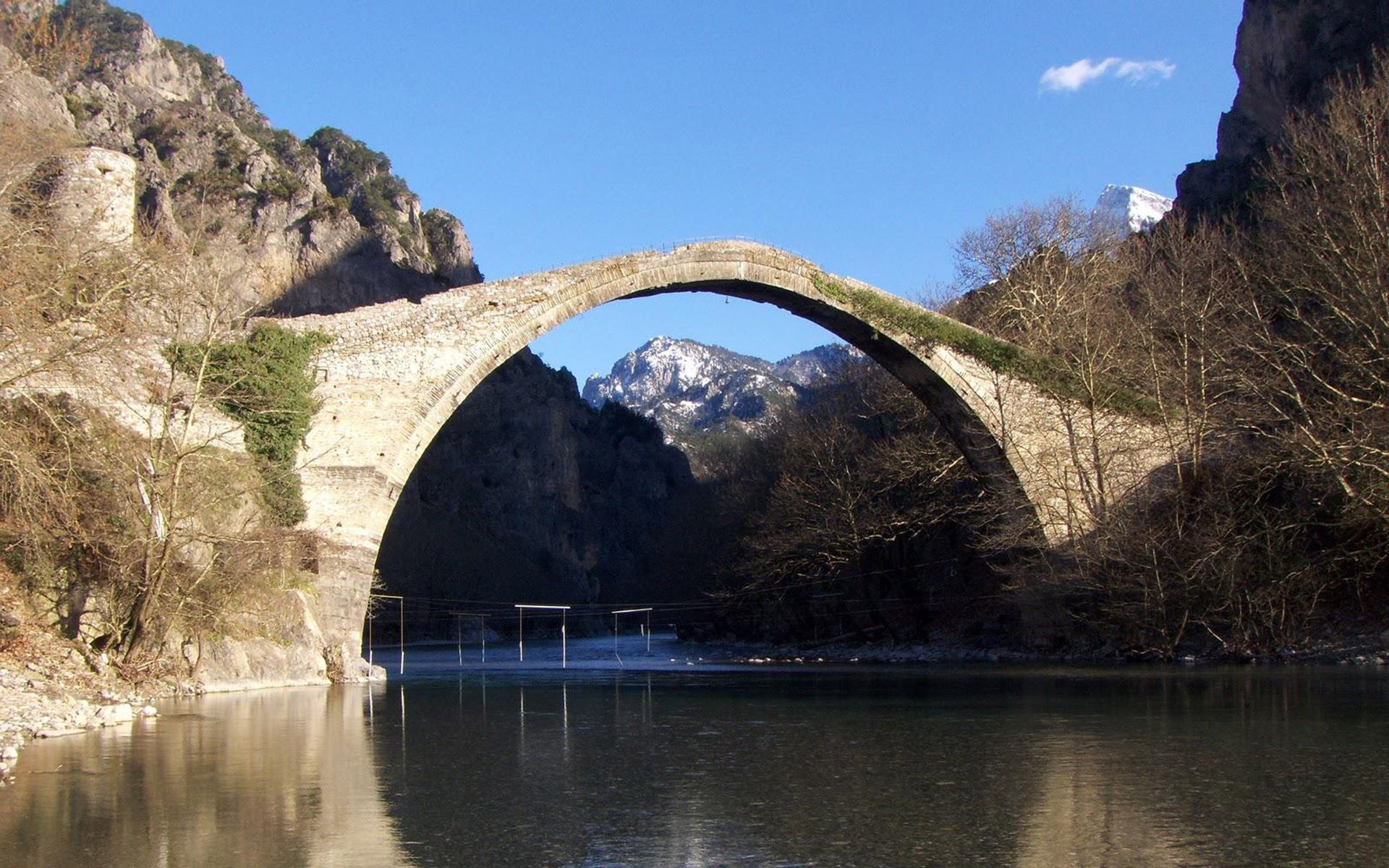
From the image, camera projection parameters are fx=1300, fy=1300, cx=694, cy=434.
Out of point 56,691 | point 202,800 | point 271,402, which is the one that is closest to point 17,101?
point 271,402

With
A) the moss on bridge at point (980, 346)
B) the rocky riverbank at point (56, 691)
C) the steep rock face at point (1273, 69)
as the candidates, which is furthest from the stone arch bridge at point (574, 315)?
the steep rock face at point (1273, 69)

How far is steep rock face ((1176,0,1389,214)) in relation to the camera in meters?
35.5

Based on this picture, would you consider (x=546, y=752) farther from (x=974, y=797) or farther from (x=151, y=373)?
(x=151, y=373)

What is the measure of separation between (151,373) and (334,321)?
4.58 meters

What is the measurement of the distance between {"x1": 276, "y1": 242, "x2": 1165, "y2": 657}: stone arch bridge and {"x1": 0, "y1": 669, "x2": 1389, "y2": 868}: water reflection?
18.4ft

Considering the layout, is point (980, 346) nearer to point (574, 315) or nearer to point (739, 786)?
point (574, 315)

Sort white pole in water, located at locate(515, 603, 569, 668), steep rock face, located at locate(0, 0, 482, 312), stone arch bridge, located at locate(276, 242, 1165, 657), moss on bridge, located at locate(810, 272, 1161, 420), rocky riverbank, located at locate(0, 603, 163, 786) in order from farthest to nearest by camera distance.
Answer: steep rock face, located at locate(0, 0, 482, 312)
white pole in water, located at locate(515, 603, 569, 668)
moss on bridge, located at locate(810, 272, 1161, 420)
stone arch bridge, located at locate(276, 242, 1165, 657)
rocky riverbank, located at locate(0, 603, 163, 786)

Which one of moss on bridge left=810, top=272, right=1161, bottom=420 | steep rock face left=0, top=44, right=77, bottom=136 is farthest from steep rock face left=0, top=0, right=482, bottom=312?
moss on bridge left=810, top=272, right=1161, bottom=420

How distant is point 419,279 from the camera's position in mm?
74875

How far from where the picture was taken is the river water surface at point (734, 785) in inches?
221

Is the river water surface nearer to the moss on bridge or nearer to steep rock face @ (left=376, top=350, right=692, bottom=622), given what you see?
the moss on bridge

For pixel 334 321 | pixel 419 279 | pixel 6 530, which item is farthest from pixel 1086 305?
pixel 419 279

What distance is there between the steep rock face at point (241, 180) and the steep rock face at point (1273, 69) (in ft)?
123

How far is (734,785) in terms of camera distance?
24.9 feet
